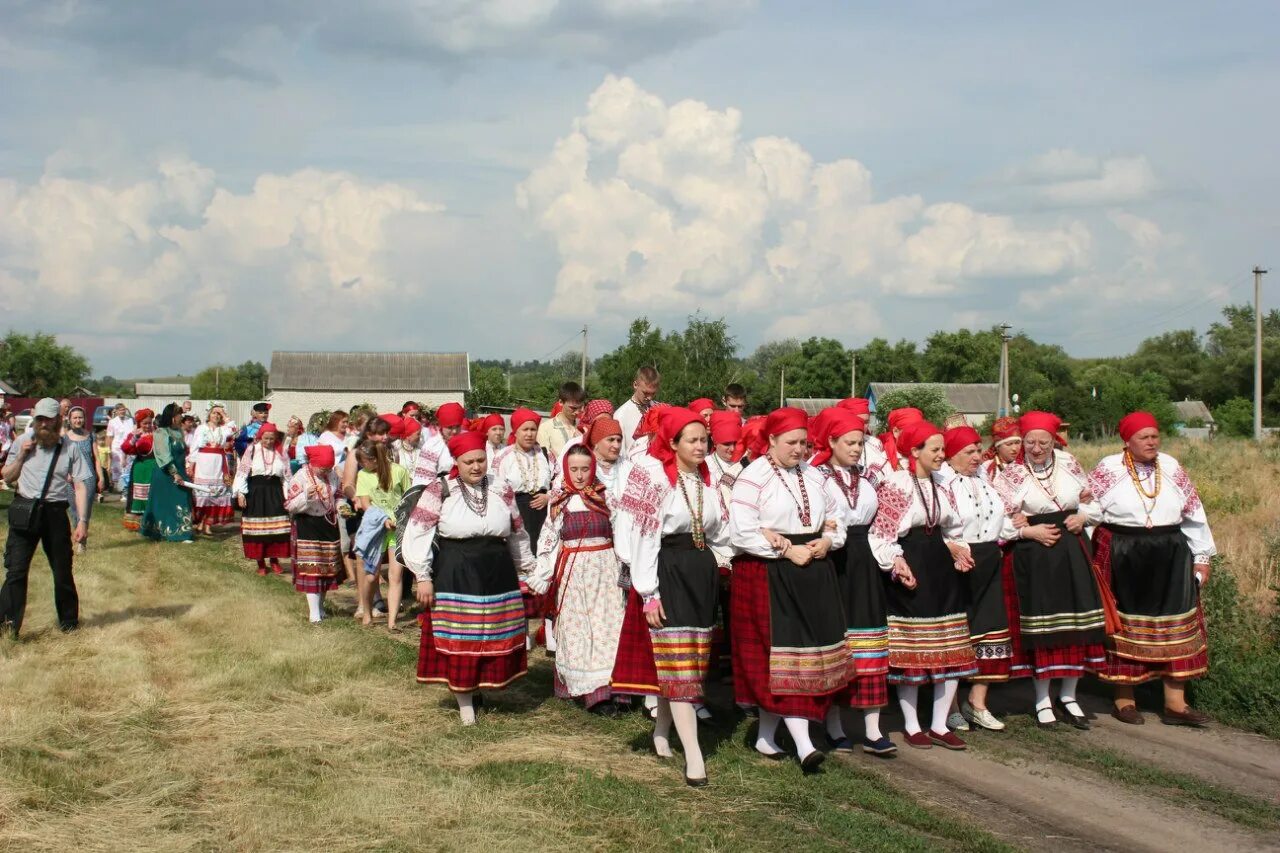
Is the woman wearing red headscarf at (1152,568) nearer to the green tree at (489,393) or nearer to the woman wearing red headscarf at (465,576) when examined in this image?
the woman wearing red headscarf at (465,576)

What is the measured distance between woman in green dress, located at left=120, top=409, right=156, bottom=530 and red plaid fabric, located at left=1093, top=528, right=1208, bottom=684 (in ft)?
42.1

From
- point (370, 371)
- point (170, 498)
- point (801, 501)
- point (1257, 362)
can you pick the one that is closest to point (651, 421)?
point (801, 501)

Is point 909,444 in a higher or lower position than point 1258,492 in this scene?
higher

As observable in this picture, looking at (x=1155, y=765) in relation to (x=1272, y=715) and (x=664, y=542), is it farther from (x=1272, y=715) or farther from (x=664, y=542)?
(x=664, y=542)

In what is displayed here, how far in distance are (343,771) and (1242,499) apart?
13.8 m

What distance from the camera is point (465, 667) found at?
660 cm

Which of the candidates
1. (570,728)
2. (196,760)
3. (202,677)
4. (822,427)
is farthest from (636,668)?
(202,677)

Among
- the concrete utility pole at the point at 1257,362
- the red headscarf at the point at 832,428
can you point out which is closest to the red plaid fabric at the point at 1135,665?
the red headscarf at the point at 832,428

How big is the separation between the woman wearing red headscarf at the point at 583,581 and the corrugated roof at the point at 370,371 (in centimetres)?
5531

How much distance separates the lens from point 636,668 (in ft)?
20.3

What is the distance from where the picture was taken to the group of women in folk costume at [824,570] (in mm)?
5668

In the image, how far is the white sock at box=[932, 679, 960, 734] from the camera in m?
6.43

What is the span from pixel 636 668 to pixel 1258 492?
13.2 meters

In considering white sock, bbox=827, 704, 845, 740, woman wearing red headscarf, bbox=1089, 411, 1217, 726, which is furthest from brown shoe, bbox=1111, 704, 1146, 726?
white sock, bbox=827, 704, 845, 740
